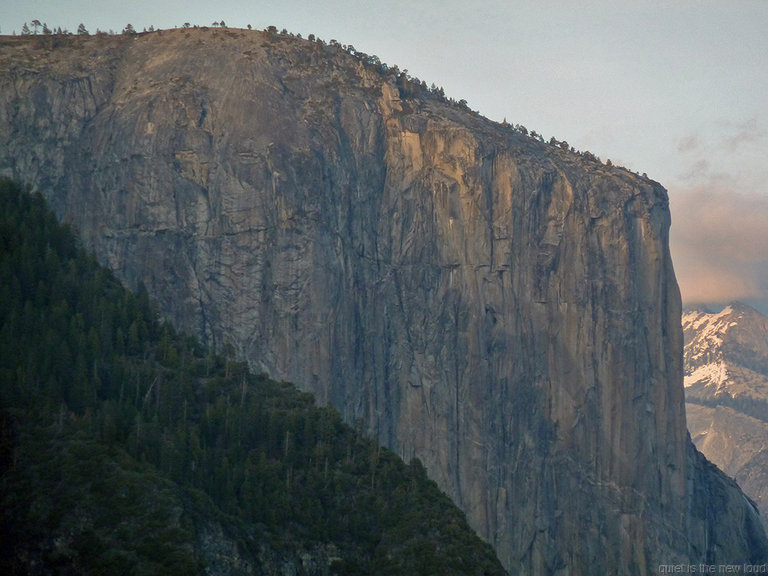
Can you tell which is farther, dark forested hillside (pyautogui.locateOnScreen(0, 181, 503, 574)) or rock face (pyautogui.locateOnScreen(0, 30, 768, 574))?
rock face (pyautogui.locateOnScreen(0, 30, 768, 574))

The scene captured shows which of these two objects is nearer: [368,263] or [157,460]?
[157,460]

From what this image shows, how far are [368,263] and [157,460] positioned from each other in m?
65.5

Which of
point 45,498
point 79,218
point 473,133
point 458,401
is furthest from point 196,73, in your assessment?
point 45,498

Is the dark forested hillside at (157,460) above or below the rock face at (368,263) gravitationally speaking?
below

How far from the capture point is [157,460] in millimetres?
127750

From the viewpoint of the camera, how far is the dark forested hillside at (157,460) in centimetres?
11456

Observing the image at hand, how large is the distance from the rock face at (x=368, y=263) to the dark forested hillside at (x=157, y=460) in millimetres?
20058

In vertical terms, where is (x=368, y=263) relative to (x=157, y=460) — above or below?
above

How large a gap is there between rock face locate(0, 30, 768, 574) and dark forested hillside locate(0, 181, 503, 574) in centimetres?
2006

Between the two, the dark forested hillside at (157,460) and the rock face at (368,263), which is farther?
the rock face at (368,263)

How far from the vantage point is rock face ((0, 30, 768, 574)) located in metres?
178

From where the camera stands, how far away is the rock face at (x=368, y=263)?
585 feet

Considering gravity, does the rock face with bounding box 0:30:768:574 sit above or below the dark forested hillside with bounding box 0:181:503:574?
above

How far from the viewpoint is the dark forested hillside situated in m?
115
